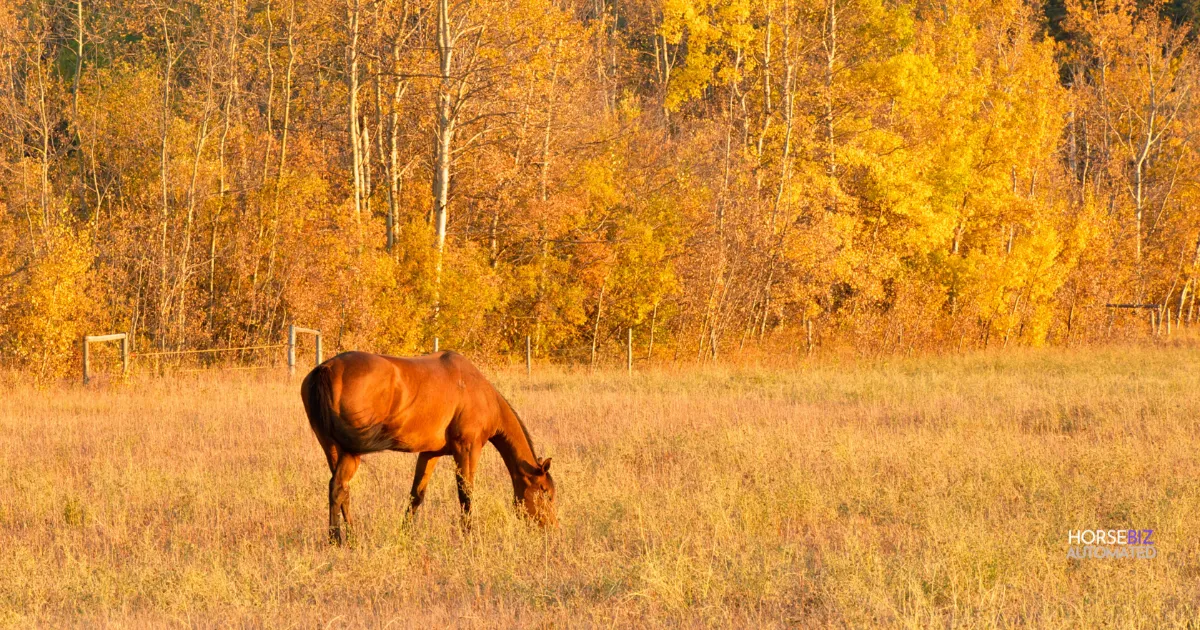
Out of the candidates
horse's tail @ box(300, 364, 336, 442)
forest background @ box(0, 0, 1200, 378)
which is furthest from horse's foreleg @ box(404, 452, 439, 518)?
forest background @ box(0, 0, 1200, 378)

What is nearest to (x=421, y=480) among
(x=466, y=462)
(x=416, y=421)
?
(x=466, y=462)

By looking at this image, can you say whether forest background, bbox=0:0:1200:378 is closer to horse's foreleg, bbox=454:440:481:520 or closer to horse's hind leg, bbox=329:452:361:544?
horse's foreleg, bbox=454:440:481:520

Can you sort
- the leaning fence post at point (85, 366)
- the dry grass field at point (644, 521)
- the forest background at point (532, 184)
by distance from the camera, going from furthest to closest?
the forest background at point (532, 184)
the leaning fence post at point (85, 366)
the dry grass field at point (644, 521)

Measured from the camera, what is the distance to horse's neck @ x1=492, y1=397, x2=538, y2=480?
29.7 ft

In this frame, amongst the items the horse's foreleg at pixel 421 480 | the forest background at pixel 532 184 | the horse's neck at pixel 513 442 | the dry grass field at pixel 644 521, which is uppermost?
the forest background at pixel 532 184

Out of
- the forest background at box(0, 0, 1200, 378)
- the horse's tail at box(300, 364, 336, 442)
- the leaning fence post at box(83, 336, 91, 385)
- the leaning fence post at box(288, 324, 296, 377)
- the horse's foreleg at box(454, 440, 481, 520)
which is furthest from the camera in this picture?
the forest background at box(0, 0, 1200, 378)

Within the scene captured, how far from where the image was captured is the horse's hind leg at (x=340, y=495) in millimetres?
8281

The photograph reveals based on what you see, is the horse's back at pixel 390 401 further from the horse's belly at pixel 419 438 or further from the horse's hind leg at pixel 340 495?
the horse's hind leg at pixel 340 495

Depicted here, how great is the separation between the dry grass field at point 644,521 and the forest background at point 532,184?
30.9 ft

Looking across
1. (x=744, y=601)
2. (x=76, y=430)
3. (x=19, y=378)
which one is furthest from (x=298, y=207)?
(x=744, y=601)

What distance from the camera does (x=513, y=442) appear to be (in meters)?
9.15

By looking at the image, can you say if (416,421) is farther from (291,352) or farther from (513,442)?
(291,352)

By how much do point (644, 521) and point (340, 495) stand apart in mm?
2458

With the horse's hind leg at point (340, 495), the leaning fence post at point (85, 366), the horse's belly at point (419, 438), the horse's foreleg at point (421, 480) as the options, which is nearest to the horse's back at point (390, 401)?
the horse's belly at point (419, 438)
